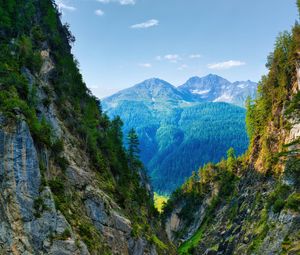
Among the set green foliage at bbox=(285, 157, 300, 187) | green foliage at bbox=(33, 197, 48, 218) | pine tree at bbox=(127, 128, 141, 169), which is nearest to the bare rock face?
green foliage at bbox=(33, 197, 48, 218)

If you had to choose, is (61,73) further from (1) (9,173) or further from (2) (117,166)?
(1) (9,173)

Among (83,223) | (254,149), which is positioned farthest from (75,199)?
(254,149)

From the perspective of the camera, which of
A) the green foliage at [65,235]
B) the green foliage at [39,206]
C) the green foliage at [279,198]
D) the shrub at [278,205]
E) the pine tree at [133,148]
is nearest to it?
the green foliage at [39,206]

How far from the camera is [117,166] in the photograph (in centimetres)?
6969

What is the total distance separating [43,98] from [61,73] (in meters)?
17.5

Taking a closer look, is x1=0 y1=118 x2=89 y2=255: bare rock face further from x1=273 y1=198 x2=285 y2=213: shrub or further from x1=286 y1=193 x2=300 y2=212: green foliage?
x1=273 y1=198 x2=285 y2=213: shrub

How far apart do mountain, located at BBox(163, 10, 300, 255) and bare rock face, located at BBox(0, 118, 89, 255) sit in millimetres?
24930

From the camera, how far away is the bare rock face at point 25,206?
29.2 m

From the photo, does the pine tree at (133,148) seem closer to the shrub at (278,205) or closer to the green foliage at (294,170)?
the shrub at (278,205)

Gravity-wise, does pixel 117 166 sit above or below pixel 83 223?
above

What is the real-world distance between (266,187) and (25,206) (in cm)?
4711

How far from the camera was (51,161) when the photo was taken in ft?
134

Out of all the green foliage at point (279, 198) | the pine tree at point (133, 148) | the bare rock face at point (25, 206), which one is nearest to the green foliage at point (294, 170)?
the green foliage at point (279, 198)

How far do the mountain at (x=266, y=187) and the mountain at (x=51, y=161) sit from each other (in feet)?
56.3
